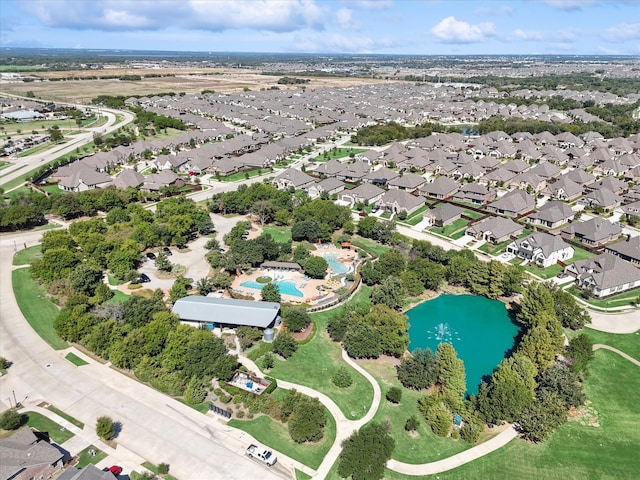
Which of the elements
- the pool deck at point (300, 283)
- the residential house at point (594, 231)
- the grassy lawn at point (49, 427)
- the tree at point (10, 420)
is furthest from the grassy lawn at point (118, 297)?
the residential house at point (594, 231)

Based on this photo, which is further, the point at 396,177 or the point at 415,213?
the point at 396,177

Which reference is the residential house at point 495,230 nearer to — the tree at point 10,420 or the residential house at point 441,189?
the residential house at point 441,189

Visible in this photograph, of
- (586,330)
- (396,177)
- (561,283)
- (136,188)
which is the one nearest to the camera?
(586,330)

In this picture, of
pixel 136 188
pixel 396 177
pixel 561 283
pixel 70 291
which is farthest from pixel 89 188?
pixel 561 283

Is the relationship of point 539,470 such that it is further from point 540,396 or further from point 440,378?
point 440,378

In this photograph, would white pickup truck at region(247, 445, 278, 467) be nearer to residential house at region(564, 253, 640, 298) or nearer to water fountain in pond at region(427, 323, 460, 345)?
water fountain in pond at region(427, 323, 460, 345)
